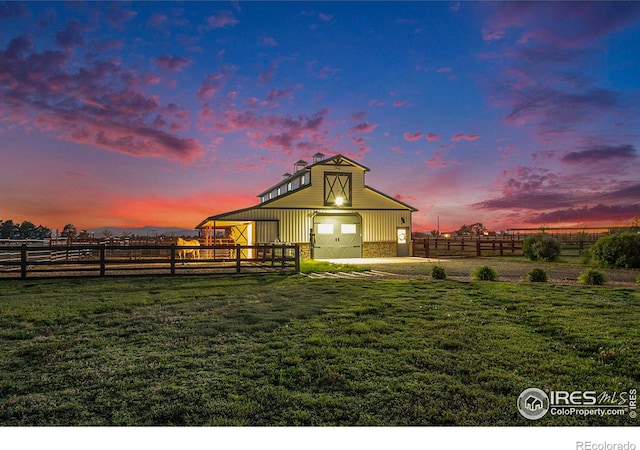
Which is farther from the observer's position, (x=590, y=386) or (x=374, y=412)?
(x=590, y=386)

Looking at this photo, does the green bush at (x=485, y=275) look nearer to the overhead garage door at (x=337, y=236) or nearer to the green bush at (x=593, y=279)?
the green bush at (x=593, y=279)

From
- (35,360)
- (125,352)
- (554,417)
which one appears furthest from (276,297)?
(554,417)

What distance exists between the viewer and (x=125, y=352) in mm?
4836

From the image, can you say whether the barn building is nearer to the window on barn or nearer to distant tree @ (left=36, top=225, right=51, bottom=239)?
the window on barn

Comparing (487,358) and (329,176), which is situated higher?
(329,176)

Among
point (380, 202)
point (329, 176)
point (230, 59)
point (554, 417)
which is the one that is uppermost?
point (230, 59)

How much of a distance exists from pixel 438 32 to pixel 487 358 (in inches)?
373

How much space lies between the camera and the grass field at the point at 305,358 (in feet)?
10.7

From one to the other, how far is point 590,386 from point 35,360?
6.35 meters

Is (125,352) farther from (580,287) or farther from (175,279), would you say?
(580,287)

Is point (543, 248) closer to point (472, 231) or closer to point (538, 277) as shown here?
point (538, 277)

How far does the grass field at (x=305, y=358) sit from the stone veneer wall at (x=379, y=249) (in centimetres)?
1891

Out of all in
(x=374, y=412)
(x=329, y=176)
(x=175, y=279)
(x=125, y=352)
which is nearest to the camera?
(x=374, y=412)

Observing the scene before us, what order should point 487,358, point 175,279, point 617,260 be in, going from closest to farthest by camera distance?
point 487,358, point 175,279, point 617,260
